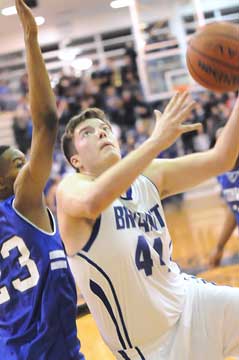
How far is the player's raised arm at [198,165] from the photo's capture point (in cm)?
267

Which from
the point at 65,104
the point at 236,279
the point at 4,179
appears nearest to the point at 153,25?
the point at 65,104

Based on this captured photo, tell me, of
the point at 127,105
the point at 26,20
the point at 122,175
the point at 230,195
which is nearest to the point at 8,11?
the point at 127,105

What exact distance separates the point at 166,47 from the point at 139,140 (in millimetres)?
3372

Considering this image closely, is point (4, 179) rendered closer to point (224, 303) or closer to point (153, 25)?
point (224, 303)

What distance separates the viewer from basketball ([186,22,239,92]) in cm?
284

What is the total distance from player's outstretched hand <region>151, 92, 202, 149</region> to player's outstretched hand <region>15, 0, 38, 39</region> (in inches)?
26.9

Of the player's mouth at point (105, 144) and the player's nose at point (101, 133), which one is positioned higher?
the player's nose at point (101, 133)

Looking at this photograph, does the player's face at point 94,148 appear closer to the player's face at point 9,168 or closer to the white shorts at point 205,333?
the player's face at point 9,168

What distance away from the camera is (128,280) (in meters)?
2.55

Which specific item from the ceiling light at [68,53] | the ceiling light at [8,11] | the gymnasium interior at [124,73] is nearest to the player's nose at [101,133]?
the gymnasium interior at [124,73]

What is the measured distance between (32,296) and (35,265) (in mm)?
134

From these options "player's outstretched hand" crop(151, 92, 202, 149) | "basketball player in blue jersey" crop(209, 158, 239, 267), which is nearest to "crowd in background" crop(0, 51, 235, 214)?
"basketball player in blue jersey" crop(209, 158, 239, 267)

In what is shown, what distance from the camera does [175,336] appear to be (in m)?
2.65

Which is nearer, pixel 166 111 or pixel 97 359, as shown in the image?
pixel 166 111
